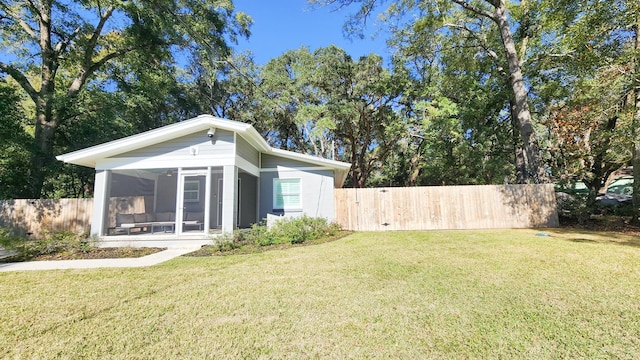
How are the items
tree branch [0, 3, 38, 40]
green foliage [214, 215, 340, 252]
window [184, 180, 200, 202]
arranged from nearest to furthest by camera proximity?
green foliage [214, 215, 340, 252] → window [184, 180, 200, 202] → tree branch [0, 3, 38, 40]

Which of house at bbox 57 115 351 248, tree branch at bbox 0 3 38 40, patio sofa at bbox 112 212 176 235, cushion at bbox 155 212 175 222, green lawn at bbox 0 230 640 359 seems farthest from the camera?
tree branch at bbox 0 3 38 40

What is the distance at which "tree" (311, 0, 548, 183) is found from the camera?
1214 cm

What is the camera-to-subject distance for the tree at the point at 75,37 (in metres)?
13.3

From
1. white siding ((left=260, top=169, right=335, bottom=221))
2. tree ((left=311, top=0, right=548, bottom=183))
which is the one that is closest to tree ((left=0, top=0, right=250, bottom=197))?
tree ((left=311, top=0, right=548, bottom=183))

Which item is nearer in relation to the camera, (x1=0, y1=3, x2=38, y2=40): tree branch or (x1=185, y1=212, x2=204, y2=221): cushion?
(x1=185, y1=212, x2=204, y2=221): cushion

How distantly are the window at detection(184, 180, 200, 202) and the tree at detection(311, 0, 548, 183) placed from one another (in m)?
9.49

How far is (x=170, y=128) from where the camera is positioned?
852 centimetres

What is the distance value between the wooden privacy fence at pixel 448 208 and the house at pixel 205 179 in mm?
1240

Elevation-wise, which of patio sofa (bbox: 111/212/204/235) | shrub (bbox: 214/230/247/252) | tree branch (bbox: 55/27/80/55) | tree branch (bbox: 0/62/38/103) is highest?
tree branch (bbox: 55/27/80/55)

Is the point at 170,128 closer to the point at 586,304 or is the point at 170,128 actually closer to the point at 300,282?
the point at 300,282

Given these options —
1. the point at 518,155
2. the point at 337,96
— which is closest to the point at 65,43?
the point at 337,96

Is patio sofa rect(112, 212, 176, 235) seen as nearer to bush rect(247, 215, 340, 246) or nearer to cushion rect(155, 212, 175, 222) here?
cushion rect(155, 212, 175, 222)

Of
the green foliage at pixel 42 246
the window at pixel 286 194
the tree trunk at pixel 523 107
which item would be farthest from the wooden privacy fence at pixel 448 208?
the green foliage at pixel 42 246

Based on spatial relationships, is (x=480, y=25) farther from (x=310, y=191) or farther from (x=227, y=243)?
(x=227, y=243)
